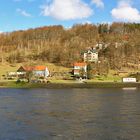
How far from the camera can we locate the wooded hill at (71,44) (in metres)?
129

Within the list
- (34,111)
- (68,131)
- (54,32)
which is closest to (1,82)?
(34,111)

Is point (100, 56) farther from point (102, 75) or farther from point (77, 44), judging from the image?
point (102, 75)

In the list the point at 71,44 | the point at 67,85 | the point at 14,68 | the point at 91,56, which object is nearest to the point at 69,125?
the point at 67,85

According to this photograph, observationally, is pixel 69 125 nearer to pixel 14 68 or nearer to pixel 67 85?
pixel 67 85

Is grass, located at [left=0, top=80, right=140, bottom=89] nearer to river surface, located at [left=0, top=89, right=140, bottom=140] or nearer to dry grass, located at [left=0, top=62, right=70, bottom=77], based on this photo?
dry grass, located at [left=0, top=62, right=70, bottom=77]

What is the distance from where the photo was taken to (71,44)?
155 m

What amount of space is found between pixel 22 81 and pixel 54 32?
108 meters

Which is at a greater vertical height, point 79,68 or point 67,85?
point 79,68

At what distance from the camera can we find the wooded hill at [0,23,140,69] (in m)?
129

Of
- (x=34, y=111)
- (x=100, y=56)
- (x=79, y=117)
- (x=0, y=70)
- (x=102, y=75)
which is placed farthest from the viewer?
(x=100, y=56)

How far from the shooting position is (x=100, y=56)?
13362 cm

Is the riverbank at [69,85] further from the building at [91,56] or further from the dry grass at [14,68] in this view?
the building at [91,56]

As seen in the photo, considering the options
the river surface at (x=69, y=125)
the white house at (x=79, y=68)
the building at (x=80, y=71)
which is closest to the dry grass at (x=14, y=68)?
the white house at (x=79, y=68)

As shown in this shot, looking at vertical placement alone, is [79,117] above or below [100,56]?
below
